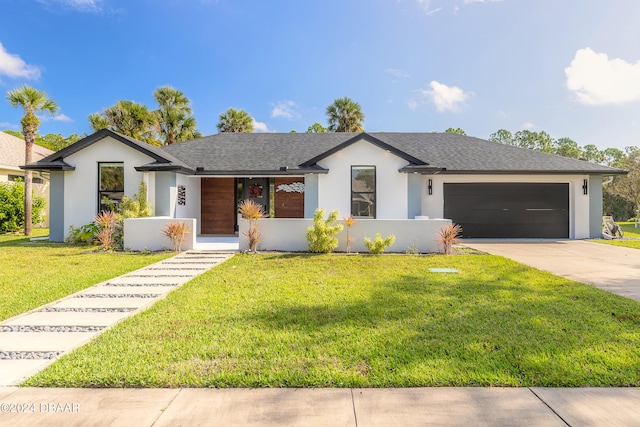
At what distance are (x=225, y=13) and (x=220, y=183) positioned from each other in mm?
8845

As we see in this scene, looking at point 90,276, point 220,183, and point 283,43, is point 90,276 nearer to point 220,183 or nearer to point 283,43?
point 220,183

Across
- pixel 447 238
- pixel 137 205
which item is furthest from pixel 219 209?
pixel 447 238

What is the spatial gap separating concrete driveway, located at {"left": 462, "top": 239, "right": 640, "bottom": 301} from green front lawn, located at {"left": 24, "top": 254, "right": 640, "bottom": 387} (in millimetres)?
1085

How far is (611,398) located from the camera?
2568 millimetres

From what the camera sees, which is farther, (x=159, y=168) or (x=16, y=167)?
(x=16, y=167)

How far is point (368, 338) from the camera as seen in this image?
3.61 metres

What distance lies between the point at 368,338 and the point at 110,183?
1276 centimetres

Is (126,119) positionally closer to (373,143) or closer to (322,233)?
(373,143)

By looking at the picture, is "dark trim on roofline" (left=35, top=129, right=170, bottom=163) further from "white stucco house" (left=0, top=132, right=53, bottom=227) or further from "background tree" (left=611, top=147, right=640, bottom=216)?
"background tree" (left=611, top=147, right=640, bottom=216)

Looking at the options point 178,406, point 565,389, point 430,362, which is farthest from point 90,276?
point 565,389

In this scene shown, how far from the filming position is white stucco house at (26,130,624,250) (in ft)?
38.8

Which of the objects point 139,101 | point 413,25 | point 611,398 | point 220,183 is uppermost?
point 413,25

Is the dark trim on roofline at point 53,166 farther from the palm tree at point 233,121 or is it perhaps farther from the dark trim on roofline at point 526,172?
the dark trim on roofline at point 526,172

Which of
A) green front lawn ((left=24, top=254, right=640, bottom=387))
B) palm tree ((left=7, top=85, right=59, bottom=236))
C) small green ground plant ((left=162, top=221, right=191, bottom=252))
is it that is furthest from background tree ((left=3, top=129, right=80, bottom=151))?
green front lawn ((left=24, top=254, right=640, bottom=387))
